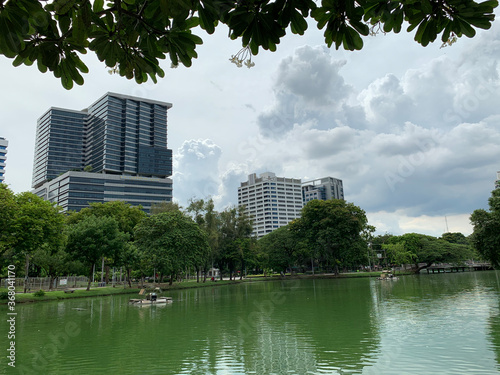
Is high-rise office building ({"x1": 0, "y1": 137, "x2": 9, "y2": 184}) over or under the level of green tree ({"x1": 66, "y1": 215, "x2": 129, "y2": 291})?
over

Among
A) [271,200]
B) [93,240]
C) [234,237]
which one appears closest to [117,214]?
[93,240]

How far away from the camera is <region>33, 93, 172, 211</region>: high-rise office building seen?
4921 inches

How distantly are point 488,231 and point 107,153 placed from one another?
130949 millimetres

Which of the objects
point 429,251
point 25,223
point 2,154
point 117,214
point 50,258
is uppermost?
point 2,154

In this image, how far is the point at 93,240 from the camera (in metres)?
33.5

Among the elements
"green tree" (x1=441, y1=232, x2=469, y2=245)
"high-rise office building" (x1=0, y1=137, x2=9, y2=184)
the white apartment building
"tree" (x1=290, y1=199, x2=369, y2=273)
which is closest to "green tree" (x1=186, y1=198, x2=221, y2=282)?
"tree" (x1=290, y1=199, x2=369, y2=273)

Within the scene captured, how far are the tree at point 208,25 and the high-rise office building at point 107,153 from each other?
12928 centimetres

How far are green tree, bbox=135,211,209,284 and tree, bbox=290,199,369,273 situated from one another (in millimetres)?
21556

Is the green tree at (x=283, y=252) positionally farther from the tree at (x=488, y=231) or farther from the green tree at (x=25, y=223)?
the green tree at (x=25, y=223)

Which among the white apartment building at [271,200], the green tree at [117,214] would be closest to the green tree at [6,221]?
the green tree at [117,214]

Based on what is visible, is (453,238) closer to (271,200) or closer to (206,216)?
(206,216)

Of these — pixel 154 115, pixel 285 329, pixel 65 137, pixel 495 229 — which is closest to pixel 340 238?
pixel 495 229

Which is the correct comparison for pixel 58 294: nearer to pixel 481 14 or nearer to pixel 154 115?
pixel 481 14

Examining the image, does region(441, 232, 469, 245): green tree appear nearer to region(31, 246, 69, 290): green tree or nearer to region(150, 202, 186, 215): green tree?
region(150, 202, 186, 215): green tree
